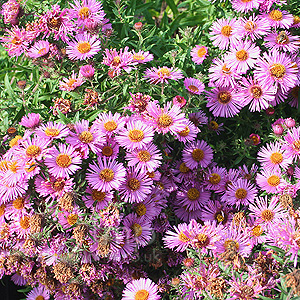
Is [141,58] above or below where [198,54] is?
below

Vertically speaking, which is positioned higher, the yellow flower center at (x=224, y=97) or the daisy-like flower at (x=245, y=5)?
the daisy-like flower at (x=245, y=5)

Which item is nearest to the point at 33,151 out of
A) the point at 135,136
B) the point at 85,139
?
the point at 85,139

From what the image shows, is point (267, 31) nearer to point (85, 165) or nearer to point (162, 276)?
point (85, 165)

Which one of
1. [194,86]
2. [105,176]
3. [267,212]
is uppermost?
[194,86]

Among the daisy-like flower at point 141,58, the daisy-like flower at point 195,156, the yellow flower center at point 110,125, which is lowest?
the yellow flower center at point 110,125

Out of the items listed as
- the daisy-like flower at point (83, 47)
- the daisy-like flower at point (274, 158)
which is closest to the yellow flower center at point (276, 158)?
the daisy-like flower at point (274, 158)

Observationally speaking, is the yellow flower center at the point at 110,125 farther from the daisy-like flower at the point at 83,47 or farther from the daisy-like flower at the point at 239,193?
the daisy-like flower at the point at 239,193

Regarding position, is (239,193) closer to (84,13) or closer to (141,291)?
(141,291)

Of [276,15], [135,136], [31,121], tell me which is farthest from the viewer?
[276,15]
